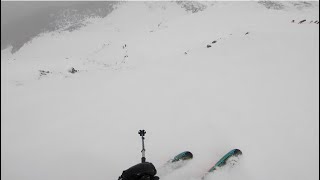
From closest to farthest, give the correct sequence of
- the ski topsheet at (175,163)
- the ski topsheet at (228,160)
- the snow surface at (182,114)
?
the ski topsheet at (228,160) < the ski topsheet at (175,163) < the snow surface at (182,114)

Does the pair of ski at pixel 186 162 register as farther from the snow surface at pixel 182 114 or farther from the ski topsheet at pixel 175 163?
the snow surface at pixel 182 114

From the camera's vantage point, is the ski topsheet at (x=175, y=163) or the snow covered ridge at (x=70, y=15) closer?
the ski topsheet at (x=175, y=163)

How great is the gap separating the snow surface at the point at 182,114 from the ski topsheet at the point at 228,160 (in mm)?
180

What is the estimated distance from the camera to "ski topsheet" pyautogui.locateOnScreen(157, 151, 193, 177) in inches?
215

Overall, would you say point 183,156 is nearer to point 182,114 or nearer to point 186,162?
point 186,162

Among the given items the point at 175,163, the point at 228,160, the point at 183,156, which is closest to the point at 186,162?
the point at 183,156

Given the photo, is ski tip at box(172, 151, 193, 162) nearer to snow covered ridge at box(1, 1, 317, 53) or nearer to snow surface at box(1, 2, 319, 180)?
snow surface at box(1, 2, 319, 180)

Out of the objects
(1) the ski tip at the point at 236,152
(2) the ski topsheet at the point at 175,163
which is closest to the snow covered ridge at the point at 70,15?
(2) the ski topsheet at the point at 175,163

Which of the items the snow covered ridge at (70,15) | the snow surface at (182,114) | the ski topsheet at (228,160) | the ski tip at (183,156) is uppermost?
the snow covered ridge at (70,15)

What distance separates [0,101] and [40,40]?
30.8m

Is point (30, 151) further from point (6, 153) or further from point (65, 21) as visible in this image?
point (65, 21)

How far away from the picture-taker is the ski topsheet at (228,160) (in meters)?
5.26

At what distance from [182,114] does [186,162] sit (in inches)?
97.4

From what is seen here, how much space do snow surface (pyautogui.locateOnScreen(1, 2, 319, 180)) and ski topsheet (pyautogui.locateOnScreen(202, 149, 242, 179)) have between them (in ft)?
0.59
